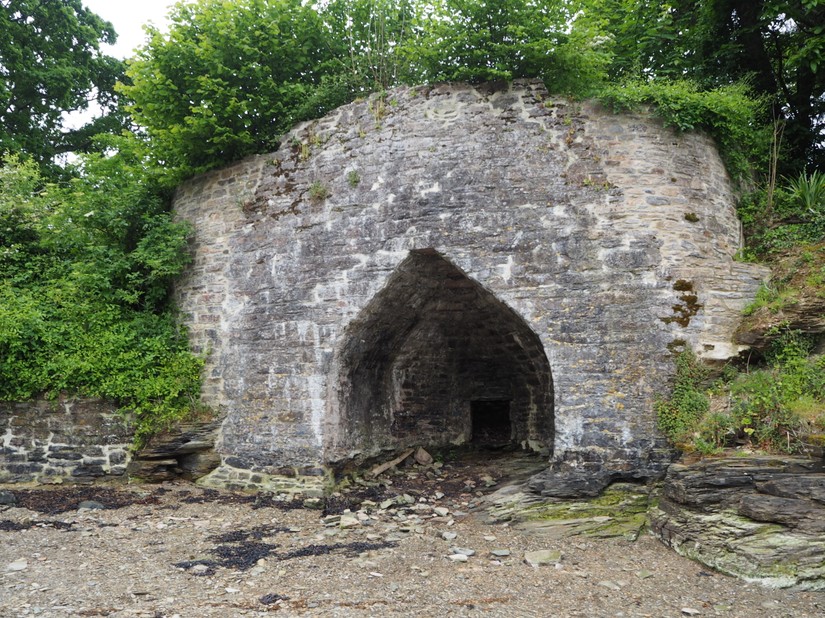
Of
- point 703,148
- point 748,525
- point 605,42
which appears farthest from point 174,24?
point 748,525

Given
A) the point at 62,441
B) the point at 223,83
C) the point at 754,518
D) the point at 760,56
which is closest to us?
the point at 754,518

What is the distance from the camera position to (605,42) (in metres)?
8.16

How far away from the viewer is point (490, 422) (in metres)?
10.1

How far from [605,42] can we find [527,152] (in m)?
2.24

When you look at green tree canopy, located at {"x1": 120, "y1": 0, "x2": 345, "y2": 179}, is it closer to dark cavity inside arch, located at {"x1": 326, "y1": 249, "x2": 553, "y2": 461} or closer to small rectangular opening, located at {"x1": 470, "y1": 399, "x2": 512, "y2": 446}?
dark cavity inside arch, located at {"x1": 326, "y1": 249, "x2": 553, "y2": 461}

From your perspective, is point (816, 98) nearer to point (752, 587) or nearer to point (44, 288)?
point (752, 587)

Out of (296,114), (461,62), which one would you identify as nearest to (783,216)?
(461,62)

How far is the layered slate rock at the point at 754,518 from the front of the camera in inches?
195

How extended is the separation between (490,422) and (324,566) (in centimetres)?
517

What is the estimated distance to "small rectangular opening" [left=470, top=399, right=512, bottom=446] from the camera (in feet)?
32.3

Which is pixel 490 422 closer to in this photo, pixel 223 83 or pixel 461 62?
pixel 461 62

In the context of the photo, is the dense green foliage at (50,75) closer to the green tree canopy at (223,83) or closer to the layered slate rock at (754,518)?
the green tree canopy at (223,83)

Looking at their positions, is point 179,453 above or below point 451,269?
below

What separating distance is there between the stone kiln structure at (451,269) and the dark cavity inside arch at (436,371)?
0.04 m
